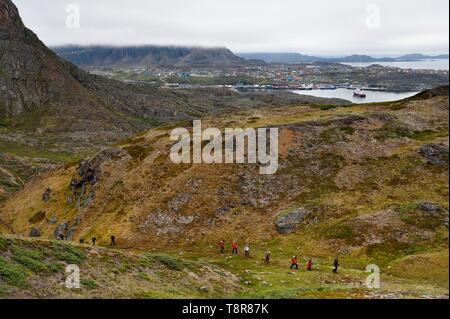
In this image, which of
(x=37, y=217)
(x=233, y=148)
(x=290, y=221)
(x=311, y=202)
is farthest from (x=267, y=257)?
(x=37, y=217)

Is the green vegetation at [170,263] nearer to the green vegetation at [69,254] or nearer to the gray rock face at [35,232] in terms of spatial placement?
the green vegetation at [69,254]

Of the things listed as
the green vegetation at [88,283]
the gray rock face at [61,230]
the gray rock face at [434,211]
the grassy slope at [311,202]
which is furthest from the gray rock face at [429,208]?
the gray rock face at [61,230]

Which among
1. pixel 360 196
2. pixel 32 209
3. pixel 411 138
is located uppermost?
pixel 411 138

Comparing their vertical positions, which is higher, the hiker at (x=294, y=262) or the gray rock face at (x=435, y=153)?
the gray rock face at (x=435, y=153)

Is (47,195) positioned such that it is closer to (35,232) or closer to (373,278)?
(35,232)

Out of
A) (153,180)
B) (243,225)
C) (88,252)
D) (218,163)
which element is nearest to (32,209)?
(153,180)

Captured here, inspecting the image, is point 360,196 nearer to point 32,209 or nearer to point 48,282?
point 48,282

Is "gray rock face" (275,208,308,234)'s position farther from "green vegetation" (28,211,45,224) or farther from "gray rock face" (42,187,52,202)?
"gray rock face" (42,187,52,202)
